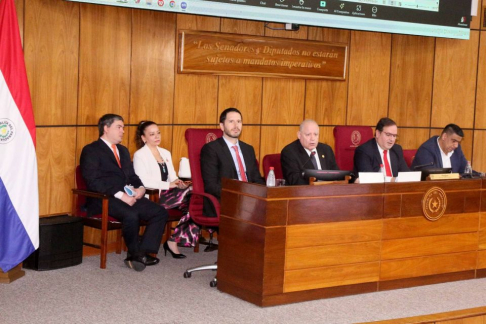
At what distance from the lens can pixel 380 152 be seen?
21.6ft

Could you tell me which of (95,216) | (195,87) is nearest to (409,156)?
(195,87)

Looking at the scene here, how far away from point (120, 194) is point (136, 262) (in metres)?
0.60

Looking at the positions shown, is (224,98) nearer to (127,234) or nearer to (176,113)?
(176,113)

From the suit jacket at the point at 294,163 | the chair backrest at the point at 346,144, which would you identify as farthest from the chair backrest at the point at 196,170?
the chair backrest at the point at 346,144

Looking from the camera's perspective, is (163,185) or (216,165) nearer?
(216,165)

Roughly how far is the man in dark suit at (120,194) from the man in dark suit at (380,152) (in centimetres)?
181

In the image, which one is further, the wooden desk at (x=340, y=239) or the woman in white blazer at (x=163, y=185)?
the woman in white blazer at (x=163, y=185)

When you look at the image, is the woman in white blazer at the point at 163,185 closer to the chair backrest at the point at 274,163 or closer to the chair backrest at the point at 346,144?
the chair backrest at the point at 274,163

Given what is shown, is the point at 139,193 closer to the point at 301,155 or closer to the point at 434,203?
the point at 301,155

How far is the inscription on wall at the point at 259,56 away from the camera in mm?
7105

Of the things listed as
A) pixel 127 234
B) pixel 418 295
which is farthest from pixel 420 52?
pixel 127 234

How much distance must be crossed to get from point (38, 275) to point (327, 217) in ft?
7.84

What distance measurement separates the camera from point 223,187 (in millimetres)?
5527

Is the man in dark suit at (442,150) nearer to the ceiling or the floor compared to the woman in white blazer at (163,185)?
nearer to the ceiling
